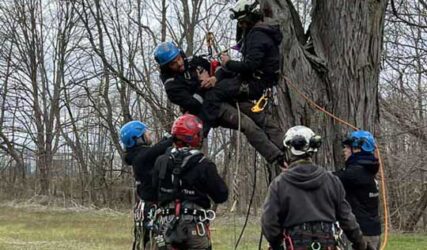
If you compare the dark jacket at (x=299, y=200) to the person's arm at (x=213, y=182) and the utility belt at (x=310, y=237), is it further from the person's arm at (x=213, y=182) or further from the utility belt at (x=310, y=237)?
the person's arm at (x=213, y=182)

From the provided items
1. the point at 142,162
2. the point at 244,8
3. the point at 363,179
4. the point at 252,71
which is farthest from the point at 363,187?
the point at 142,162

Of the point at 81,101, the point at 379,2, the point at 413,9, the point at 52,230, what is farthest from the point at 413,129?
the point at 81,101

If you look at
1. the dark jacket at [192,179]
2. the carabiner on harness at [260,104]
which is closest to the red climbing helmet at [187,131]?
the dark jacket at [192,179]

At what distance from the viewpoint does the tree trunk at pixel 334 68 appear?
6988 mm

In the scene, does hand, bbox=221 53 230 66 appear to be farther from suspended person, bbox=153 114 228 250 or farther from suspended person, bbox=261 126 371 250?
suspended person, bbox=261 126 371 250

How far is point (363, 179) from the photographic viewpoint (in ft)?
21.5

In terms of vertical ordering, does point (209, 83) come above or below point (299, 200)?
above

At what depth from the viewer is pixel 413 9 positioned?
25250 mm

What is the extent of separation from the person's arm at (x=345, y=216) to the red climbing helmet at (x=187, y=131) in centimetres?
141

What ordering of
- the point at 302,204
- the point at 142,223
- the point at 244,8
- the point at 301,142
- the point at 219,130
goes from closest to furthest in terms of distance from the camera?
the point at 302,204 → the point at 301,142 → the point at 244,8 → the point at 142,223 → the point at 219,130

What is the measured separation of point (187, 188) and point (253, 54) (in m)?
1.38

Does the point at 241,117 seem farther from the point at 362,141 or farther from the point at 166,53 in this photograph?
the point at 362,141

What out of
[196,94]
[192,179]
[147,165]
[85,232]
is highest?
[196,94]

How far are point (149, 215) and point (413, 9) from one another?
66.4ft
